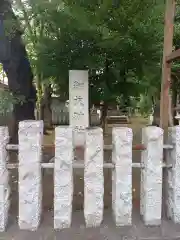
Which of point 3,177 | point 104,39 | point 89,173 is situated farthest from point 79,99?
point 3,177

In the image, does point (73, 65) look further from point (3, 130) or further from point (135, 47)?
point (3, 130)

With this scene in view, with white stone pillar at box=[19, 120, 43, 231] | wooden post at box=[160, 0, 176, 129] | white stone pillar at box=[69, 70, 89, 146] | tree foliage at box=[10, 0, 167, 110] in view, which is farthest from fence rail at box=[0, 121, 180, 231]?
white stone pillar at box=[69, 70, 89, 146]

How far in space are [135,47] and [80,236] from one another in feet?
8.65

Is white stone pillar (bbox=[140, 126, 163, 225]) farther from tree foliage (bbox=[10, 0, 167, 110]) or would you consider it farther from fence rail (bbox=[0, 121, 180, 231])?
tree foliage (bbox=[10, 0, 167, 110])

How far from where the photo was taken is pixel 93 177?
2654mm

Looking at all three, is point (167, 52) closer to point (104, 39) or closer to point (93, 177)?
point (104, 39)

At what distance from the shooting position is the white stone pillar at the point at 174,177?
8.90 feet

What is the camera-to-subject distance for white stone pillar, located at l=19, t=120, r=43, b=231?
2578 mm

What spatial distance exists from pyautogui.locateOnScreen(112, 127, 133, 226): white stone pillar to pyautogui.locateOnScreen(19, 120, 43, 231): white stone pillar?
2.46ft

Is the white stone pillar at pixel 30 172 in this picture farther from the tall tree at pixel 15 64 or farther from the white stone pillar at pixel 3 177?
the tall tree at pixel 15 64

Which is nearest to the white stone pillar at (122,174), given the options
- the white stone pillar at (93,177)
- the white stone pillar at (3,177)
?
the white stone pillar at (93,177)

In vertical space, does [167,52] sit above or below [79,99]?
above

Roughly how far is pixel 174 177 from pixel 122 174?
0.55m

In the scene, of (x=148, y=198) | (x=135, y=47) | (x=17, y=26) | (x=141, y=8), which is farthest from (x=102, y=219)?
(x=17, y=26)
